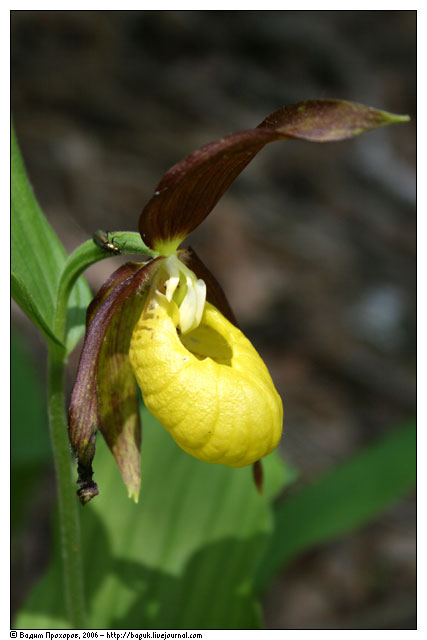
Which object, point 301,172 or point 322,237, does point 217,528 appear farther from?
point 301,172

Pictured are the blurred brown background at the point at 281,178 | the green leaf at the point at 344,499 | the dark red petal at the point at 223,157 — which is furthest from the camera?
the blurred brown background at the point at 281,178

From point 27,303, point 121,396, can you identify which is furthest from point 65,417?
point 27,303

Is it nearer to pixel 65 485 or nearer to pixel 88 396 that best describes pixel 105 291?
pixel 88 396

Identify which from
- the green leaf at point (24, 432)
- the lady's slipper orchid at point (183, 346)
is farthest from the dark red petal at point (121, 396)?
the green leaf at point (24, 432)

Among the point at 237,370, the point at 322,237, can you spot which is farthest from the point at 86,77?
the point at 237,370

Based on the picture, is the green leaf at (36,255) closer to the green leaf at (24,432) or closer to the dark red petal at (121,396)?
the dark red petal at (121,396)
